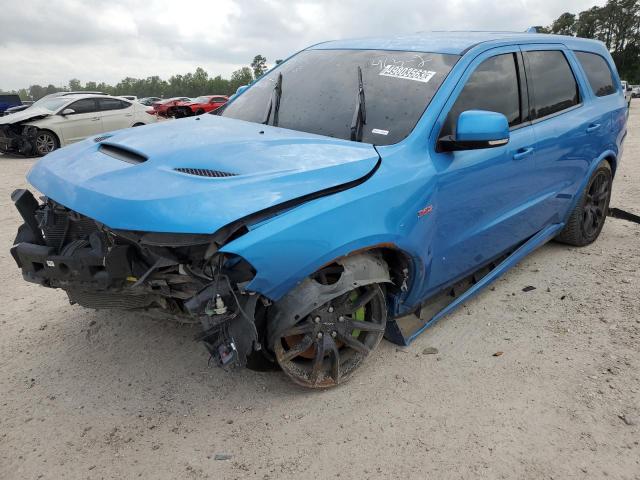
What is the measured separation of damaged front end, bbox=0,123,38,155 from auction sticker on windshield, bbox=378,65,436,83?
11314 mm

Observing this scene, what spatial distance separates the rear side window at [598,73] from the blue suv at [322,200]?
2.28ft

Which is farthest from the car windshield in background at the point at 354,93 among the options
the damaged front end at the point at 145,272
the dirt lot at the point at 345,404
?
the dirt lot at the point at 345,404

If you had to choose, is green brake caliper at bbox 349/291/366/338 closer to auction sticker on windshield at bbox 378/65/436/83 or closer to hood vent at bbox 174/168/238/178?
hood vent at bbox 174/168/238/178

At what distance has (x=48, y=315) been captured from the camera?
3574mm

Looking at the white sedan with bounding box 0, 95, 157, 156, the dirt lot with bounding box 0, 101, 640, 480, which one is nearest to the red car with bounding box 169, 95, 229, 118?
the white sedan with bounding box 0, 95, 157, 156

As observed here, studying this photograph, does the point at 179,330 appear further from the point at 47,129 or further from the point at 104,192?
the point at 47,129

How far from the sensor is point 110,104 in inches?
517

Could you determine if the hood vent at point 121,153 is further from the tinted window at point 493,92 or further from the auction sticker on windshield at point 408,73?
the tinted window at point 493,92

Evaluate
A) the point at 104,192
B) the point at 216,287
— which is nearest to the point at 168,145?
the point at 104,192

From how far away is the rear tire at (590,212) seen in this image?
447 cm

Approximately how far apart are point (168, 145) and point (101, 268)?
0.69m

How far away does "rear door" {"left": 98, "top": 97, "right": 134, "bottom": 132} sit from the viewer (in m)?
13.0

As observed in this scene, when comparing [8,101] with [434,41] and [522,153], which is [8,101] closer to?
[434,41]

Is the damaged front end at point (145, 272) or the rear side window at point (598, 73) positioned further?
the rear side window at point (598, 73)
